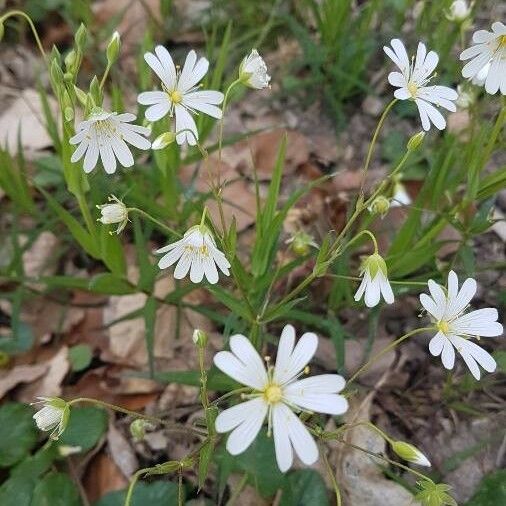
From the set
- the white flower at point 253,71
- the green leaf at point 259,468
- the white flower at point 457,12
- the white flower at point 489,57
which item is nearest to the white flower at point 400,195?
the white flower at point 457,12

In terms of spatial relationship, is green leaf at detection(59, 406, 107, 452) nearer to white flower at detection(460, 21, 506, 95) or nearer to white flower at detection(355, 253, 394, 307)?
white flower at detection(355, 253, 394, 307)

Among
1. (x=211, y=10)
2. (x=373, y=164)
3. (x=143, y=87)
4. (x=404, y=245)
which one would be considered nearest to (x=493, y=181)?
(x=404, y=245)

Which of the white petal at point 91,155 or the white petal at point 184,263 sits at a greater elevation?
the white petal at point 91,155

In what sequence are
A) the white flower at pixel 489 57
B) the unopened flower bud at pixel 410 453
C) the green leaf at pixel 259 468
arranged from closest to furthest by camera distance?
the unopened flower bud at pixel 410 453 < the white flower at pixel 489 57 < the green leaf at pixel 259 468

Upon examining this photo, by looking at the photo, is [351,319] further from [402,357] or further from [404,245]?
[404,245]

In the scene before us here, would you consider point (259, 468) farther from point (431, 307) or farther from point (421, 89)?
point (421, 89)

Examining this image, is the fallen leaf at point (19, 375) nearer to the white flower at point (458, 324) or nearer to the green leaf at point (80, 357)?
the green leaf at point (80, 357)
